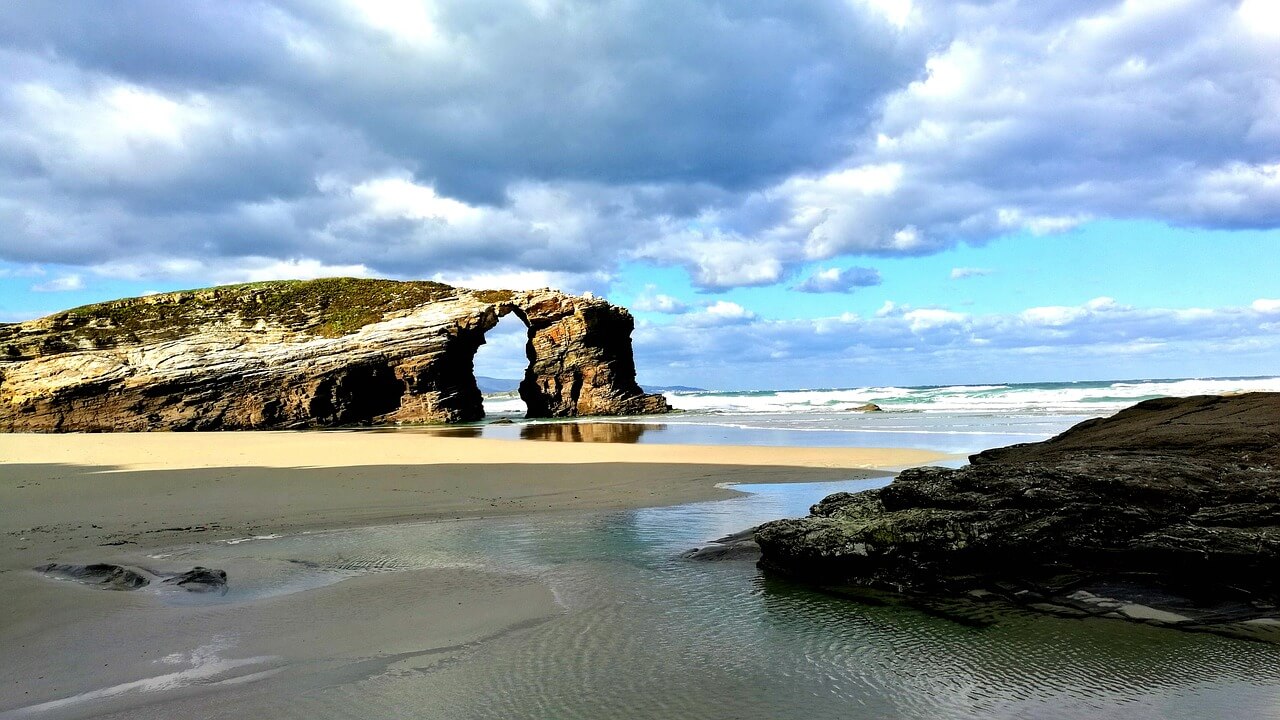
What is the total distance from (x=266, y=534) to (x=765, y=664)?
A: 5880 mm

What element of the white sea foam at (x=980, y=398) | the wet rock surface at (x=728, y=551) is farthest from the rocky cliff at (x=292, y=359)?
the wet rock surface at (x=728, y=551)

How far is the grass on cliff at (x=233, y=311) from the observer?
118 feet

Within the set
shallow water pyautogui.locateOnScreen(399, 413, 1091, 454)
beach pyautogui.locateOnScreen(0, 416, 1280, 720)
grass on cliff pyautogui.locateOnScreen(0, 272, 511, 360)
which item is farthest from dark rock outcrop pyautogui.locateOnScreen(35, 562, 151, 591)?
grass on cliff pyautogui.locateOnScreen(0, 272, 511, 360)

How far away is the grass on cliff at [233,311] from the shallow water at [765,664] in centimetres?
3564

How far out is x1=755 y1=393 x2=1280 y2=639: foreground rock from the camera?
4.62 metres

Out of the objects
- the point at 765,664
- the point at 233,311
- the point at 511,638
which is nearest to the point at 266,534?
the point at 511,638

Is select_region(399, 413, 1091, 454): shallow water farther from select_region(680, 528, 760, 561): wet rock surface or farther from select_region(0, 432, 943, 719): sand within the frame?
select_region(680, 528, 760, 561): wet rock surface

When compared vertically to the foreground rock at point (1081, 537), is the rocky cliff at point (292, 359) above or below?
above

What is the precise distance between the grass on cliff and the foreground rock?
118 feet

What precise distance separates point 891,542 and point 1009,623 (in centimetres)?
104

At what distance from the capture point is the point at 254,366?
116ft

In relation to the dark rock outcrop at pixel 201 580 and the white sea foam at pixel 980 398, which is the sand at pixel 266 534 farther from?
the white sea foam at pixel 980 398

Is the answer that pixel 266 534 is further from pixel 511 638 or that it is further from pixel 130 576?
pixel 511 638

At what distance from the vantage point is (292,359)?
3566cm
